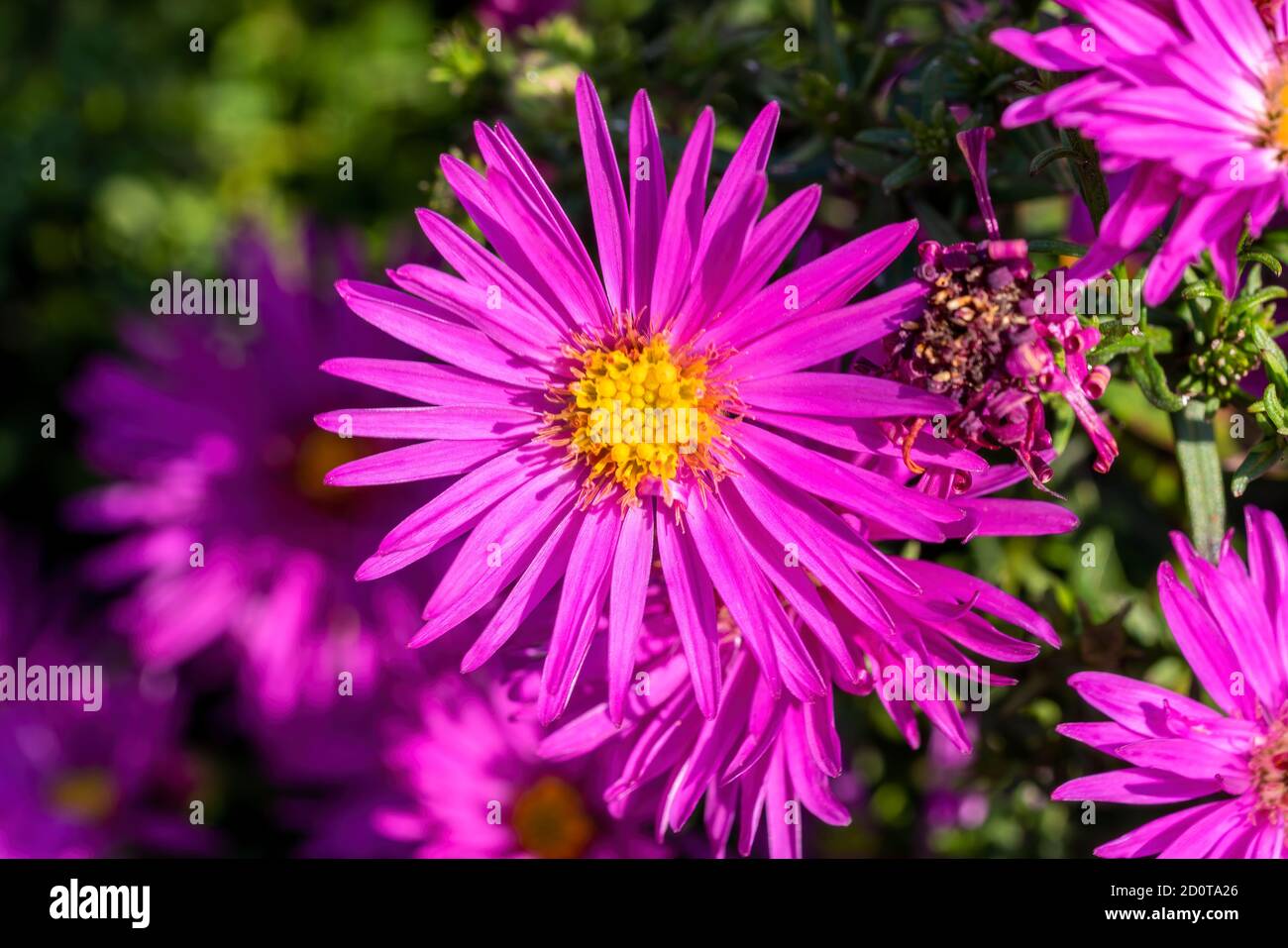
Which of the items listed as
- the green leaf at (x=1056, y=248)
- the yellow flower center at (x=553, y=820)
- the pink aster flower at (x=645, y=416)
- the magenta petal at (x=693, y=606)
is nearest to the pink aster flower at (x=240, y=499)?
the yellow flower center at (x=553, y=820)

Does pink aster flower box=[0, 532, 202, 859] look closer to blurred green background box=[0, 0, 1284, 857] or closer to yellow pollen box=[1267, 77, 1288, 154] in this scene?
blurred green background box=[0, 0, 1284, 857]

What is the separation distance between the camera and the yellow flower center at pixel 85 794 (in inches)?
138

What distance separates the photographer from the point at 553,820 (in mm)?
2943

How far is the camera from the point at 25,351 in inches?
155

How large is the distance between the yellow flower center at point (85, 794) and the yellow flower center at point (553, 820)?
1.48 meters

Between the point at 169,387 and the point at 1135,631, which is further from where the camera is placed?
the point at 169,387

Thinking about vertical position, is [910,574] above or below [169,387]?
below

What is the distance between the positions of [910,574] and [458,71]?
158cm

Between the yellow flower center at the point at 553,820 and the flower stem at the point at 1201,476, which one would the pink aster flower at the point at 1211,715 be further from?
the yellow flower center at the point at 553,820

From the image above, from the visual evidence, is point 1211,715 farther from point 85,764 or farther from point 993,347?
point 85,764

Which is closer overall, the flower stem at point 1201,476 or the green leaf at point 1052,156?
the green leaf at point 1052,156

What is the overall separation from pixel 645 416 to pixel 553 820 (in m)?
1.34
